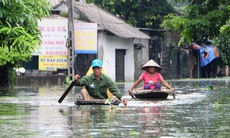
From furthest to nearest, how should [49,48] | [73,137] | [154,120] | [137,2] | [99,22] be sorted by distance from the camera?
[137,2] < [99,22] < [49,48] < [154,120] < [73,137]

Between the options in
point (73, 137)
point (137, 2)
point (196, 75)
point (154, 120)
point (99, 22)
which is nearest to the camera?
point (73, 137)

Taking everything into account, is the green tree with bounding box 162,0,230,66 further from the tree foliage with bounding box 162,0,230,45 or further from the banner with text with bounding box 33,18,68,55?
the banner with text with bounding box 33,18,68,55

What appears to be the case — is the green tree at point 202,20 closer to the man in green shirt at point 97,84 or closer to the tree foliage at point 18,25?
the tree foliage at point 18,25

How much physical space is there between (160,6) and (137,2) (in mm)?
2029

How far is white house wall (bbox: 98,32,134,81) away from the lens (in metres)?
43.0

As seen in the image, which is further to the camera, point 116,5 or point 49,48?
point 116,5

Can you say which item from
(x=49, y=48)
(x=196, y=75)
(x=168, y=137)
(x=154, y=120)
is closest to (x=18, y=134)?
(x=168, y=137)

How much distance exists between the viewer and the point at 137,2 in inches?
1913

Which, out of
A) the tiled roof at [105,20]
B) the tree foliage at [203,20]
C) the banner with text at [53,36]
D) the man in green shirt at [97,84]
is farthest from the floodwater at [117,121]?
the tiled roof at [105,20]

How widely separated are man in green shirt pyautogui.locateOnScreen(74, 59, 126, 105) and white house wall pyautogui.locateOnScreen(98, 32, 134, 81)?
25700 mm

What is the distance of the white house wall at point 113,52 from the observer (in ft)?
141

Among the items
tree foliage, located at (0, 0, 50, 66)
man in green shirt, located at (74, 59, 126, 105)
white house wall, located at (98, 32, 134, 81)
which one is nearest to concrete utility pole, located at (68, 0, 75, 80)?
white house wall, located at (98, 32, 134, 81)

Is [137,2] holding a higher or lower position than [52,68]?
higher

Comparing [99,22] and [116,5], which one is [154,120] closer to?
[99,22]
